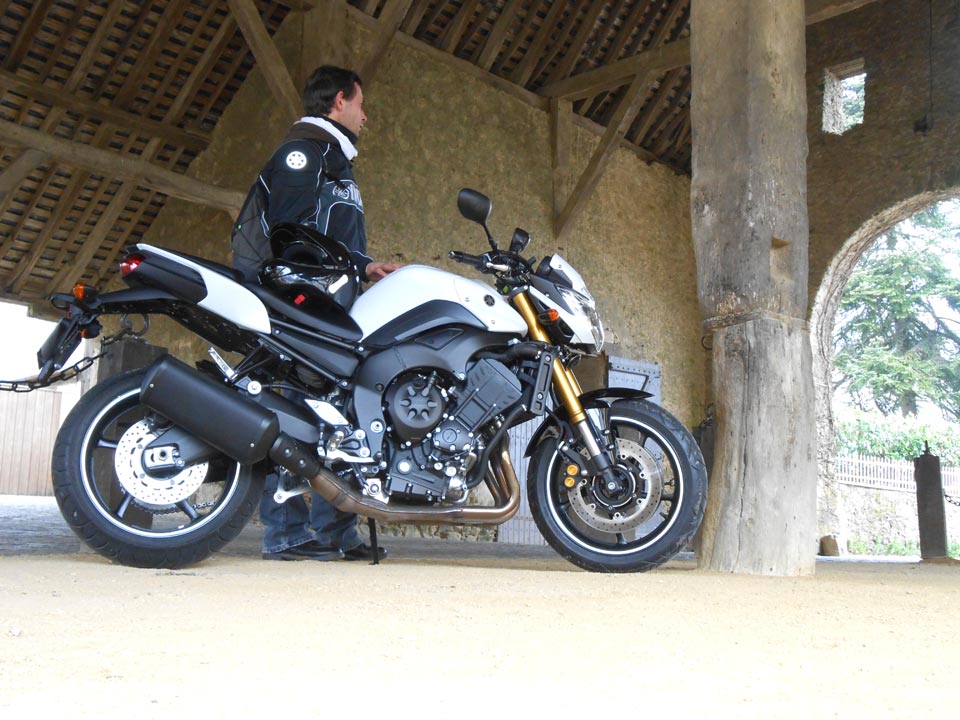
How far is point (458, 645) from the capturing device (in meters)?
1.50

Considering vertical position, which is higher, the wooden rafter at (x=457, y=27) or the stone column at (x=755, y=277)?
the wooden rafter at (x=457, y=27)

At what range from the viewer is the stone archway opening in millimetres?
10445

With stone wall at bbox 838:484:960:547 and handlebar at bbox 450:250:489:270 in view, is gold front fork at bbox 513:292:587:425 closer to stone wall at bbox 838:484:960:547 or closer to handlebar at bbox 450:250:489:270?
handlebar at bbox 450:250:489:270

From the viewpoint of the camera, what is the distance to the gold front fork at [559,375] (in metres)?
2.87

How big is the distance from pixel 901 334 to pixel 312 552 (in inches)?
938

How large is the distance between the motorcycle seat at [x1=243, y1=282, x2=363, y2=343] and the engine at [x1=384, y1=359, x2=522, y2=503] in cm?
18

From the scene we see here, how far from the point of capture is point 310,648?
144cm

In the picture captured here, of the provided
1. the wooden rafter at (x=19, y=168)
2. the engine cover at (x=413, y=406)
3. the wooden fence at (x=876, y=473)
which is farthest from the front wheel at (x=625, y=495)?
the wooden fence at (x=876, y=473)

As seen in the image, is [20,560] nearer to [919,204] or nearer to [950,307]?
[919,204]

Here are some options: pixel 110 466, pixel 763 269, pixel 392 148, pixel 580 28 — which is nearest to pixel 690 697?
pixel 110 466

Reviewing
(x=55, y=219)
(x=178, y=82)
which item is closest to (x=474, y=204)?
(x=178, y=82)

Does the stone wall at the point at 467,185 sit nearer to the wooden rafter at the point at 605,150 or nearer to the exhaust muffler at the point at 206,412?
the wooden rafter at the point at 605,150

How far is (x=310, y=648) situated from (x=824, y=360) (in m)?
10.4

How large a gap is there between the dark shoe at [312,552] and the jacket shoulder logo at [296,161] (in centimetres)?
112
